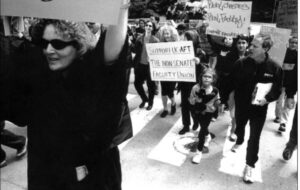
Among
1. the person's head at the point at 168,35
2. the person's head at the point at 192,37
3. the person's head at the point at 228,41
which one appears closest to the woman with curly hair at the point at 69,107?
the person's head at the point at 168,35

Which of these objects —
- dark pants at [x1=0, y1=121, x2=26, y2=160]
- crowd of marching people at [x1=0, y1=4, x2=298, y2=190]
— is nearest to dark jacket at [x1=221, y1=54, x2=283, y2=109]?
crowd of marching people at [x1=0, y1=4, x2=298, y2=190]

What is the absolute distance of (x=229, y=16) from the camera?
3.11m

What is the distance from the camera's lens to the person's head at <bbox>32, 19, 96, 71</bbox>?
1322mm

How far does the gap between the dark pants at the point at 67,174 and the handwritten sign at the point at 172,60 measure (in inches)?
48.6

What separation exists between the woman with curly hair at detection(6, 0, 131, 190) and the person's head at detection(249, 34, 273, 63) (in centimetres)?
189

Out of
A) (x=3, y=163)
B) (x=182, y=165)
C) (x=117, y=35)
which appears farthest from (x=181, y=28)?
(x=117, y=35)

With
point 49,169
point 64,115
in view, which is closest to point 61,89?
point 64,115

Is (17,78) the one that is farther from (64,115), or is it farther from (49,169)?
(49,169)

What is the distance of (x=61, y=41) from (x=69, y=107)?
0.30m

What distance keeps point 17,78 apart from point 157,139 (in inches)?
115

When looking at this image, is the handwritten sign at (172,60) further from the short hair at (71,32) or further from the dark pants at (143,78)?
the dark pants at (143,78)

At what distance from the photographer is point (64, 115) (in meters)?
1.42

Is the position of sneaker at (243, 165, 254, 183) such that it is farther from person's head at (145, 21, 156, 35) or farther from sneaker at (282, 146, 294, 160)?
person's head at (145, 21, 156, 35)

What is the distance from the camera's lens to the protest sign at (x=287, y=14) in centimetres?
209
